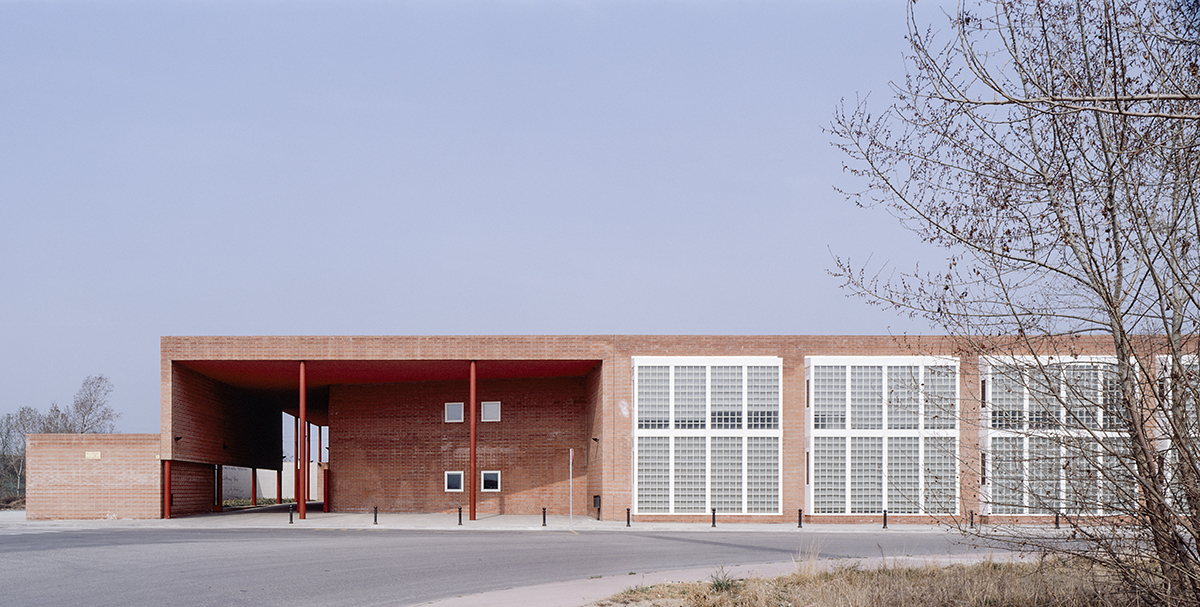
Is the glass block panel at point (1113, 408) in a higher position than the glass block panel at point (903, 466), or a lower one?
Result: higher

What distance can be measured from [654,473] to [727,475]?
91.4 inches

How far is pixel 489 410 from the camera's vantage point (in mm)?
38469

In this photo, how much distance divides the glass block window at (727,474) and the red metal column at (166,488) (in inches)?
706

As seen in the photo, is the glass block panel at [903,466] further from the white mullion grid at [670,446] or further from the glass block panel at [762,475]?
the white mullion grid at [670,446]

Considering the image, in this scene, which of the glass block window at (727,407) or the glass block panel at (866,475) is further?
the glass block window at (727,407)

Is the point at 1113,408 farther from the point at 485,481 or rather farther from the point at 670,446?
the point at 485,481

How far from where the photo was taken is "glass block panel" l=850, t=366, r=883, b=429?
3172cm

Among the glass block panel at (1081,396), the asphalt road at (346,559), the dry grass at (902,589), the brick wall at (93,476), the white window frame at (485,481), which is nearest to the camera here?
the glass block panel at (1081,396)

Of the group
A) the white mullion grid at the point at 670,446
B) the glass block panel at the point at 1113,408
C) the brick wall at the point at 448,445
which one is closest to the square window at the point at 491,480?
the brick wall at the point at 448,445

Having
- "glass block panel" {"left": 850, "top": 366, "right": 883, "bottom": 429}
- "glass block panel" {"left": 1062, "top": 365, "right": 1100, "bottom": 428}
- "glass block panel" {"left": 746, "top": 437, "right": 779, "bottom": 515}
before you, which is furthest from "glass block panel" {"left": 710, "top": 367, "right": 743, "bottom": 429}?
"glass block panel" {"left": 1062, "top": 365, "right": 1100, "bottom": 428}

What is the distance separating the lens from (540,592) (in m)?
12.8

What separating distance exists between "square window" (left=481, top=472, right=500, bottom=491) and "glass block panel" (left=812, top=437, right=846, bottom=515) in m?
12.3

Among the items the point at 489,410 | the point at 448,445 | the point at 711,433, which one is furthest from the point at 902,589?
the point at 448,445

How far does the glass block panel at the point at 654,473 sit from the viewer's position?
32.2 m
